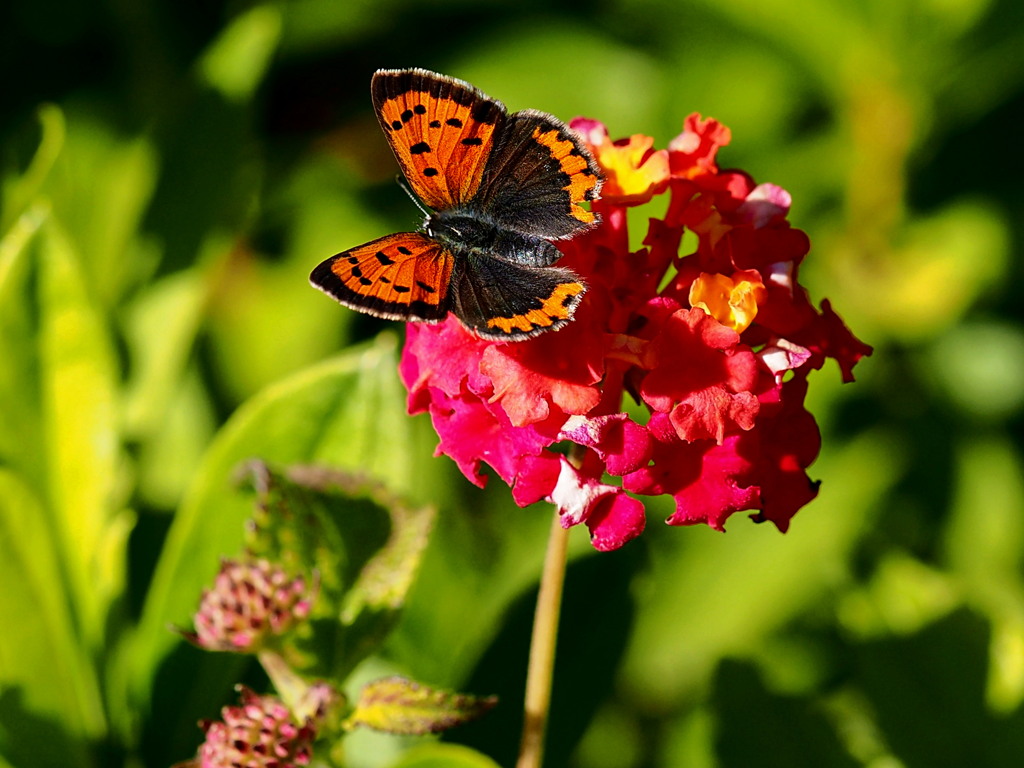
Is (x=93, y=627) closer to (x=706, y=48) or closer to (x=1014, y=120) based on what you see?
(x=706, y=48)

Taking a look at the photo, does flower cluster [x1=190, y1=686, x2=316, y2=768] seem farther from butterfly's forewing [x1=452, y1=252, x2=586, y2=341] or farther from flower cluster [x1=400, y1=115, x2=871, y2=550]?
butterfly's forewing [x1=452, y1=252, x2=586, y2=341]

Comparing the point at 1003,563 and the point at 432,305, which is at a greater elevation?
the point at 432,305

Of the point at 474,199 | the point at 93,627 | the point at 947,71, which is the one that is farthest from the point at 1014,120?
the point at 93,627

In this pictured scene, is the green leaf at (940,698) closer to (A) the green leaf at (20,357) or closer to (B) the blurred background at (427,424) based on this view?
(B) the blurred background at (427,424)

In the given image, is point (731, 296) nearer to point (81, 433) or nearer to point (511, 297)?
point (511, 297)

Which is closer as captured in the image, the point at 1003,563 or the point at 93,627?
the point at 93,627

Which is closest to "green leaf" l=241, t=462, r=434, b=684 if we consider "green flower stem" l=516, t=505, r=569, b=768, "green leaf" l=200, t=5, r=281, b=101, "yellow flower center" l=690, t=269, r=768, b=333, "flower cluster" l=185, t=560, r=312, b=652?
"flower cluster" l=185, t=560, r=312, b=652

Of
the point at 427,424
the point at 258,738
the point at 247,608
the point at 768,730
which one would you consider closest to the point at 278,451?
the point at 247,608
